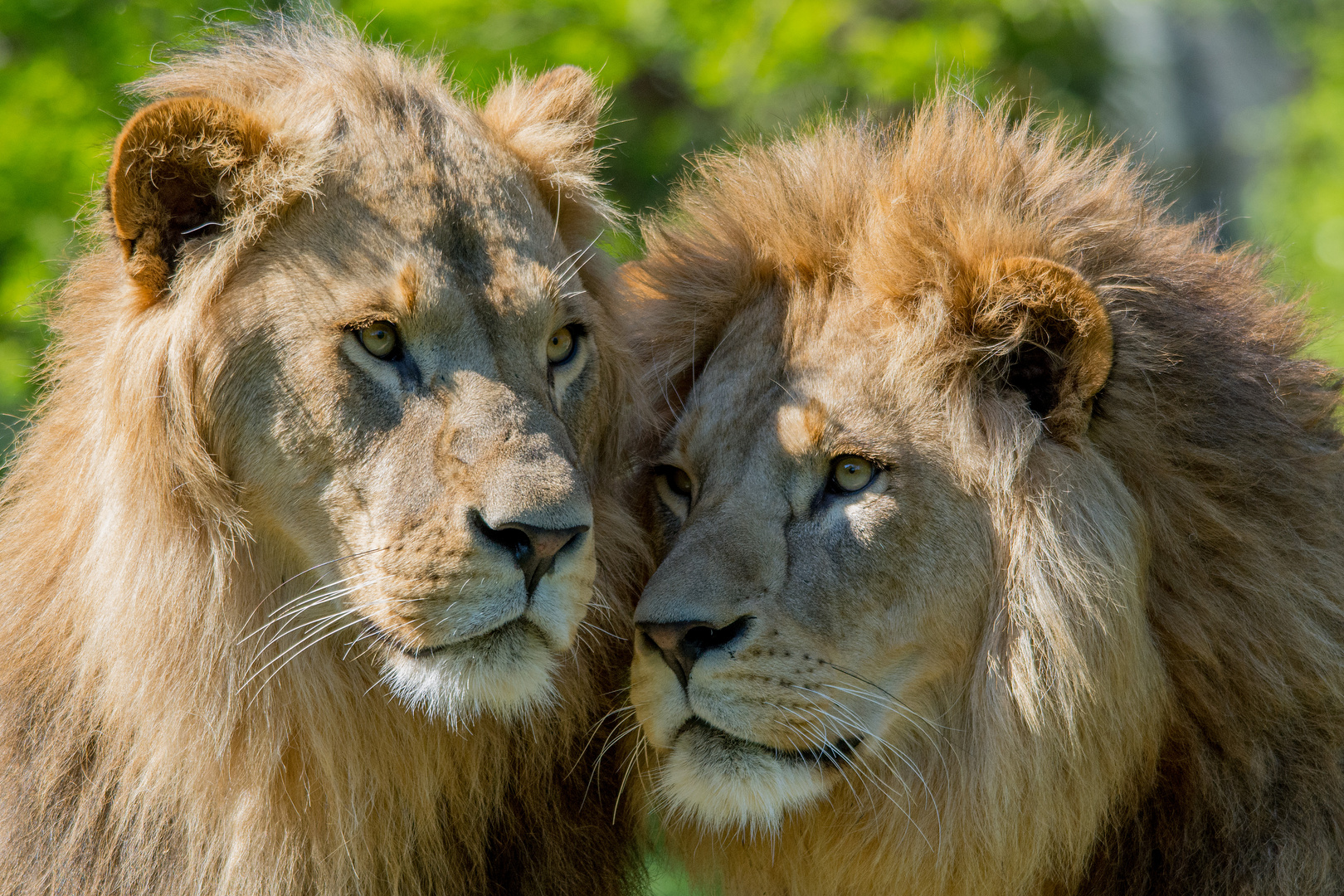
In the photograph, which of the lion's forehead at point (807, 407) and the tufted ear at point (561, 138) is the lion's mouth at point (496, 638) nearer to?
the lion's forehead at point (807, 407)

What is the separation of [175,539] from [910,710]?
62.5 inches

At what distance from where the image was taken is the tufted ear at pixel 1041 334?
8.73ft

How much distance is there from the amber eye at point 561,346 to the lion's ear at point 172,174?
28.5 inches

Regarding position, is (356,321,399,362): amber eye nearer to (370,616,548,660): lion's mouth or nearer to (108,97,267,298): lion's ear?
(108,97,267,298): lion's ear

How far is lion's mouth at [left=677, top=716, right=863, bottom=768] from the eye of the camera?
2736 mm

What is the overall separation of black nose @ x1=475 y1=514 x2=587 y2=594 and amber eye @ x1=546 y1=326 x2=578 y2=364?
1.77 ft

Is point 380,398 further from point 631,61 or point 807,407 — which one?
point 631,61

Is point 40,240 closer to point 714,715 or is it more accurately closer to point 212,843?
point 212,843

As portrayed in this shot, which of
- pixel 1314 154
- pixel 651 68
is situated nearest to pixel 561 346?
pixel 651 68

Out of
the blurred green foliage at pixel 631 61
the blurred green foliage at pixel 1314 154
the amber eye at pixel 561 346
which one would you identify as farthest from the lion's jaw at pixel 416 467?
the blurred green foliage at pixel 1314 154

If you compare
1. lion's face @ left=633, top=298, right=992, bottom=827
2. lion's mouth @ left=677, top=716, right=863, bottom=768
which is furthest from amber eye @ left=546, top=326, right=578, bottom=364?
lion's mouth @ left=677, top=716, right=863, bottom=768

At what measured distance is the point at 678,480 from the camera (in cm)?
319

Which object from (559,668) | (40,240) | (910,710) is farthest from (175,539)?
(40,240)

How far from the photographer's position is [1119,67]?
9164 mm
